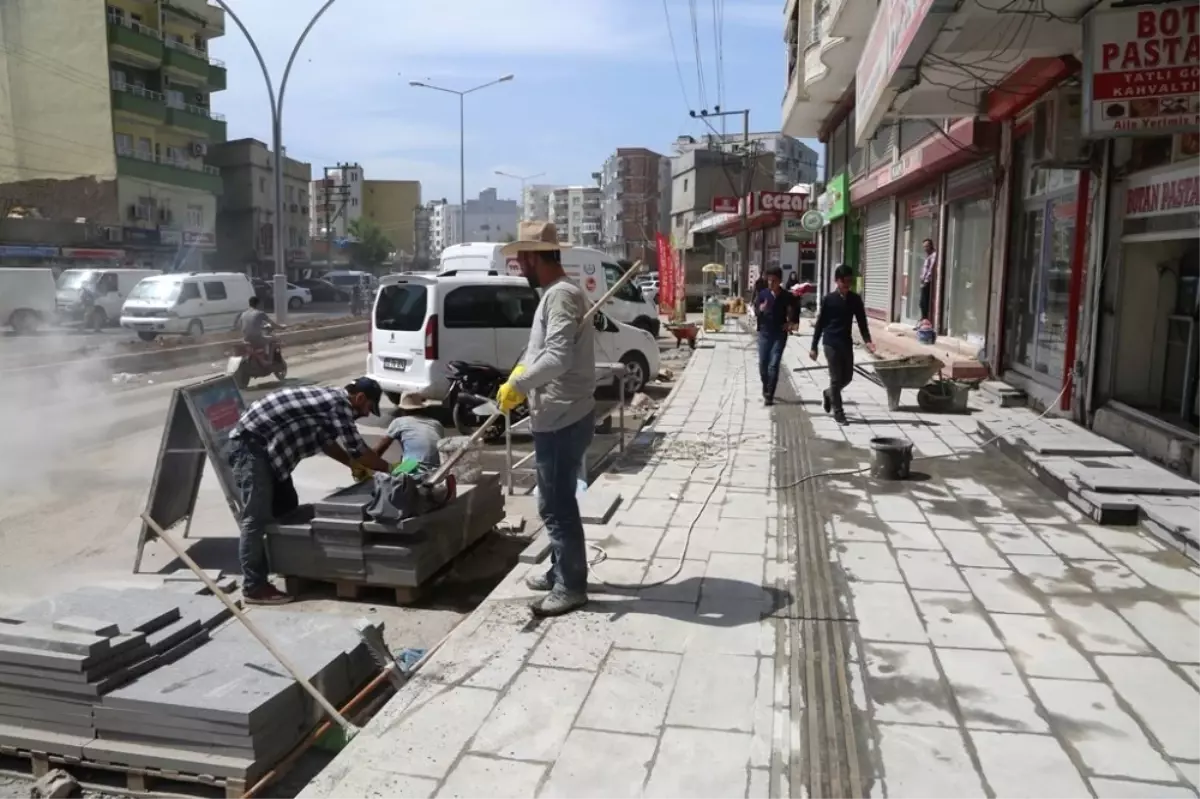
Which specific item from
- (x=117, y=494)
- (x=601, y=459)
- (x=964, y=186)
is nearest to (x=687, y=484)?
(x=601, y=459)

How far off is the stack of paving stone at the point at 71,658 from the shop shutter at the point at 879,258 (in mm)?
18415

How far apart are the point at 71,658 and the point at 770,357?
9532 mm

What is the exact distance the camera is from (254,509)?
5598 mm

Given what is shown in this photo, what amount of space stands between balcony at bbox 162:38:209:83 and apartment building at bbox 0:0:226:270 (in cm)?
7

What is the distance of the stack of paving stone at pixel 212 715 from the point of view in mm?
3387

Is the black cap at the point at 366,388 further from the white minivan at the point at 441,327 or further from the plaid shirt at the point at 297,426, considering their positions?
the white minivan at the point at 441,327

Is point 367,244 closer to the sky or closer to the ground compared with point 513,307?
closer to the sky

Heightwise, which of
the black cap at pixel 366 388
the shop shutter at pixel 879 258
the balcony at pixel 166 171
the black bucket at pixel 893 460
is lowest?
the black bucket at pixel 893 460

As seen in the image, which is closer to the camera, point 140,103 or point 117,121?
point 117,121

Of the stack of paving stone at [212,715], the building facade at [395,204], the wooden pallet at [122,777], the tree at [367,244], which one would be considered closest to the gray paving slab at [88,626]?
the stack of paving stone at [212,715]

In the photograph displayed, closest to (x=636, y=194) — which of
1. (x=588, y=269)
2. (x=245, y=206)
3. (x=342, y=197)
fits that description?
(x=342, y=197)

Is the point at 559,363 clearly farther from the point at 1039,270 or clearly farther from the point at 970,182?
the point at 970,182

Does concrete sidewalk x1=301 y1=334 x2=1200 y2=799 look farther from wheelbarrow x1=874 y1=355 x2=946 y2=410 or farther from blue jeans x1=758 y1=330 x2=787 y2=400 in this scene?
blue jeans x1=758 y1=330 x2=787 y2=400

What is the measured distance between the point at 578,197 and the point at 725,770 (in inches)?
6613
